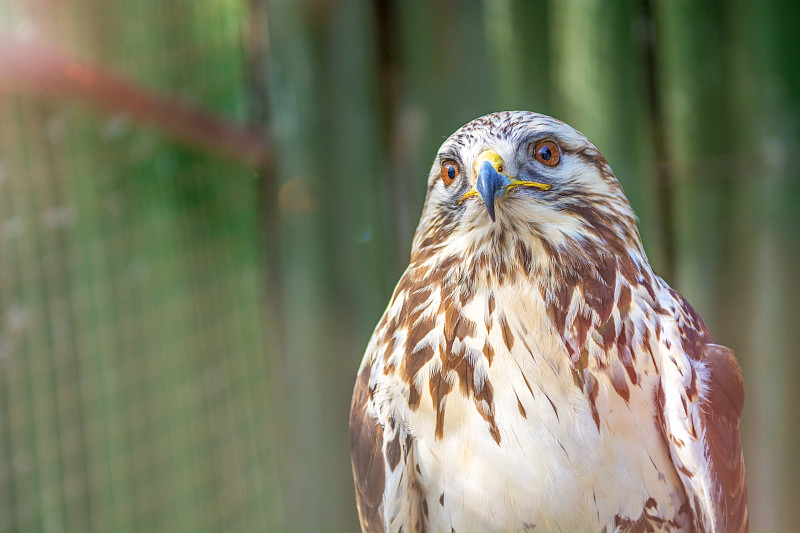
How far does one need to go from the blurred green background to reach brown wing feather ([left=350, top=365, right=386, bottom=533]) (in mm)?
226

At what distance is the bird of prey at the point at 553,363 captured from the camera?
61 centimetres

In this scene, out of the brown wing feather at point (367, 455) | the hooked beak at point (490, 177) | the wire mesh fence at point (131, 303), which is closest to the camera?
the hooked beak at point (490, 177)

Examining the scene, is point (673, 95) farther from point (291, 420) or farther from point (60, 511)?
point (60, 511)

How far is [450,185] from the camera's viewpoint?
621 mm

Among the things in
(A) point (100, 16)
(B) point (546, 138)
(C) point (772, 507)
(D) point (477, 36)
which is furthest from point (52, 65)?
(C) point (772, 507)

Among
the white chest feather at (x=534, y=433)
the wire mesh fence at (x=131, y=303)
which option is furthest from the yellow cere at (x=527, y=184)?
the wire mesh fence at (x=131, y=303)

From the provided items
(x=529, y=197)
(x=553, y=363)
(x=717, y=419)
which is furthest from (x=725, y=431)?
(x=529, y=197)

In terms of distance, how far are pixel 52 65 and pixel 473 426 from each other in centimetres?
85

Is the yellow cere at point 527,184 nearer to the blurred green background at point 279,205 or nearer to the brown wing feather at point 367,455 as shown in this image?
the blurred green background at point 279,205

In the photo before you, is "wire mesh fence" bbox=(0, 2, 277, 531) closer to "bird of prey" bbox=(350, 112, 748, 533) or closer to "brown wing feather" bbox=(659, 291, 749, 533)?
"bird of prey" bbox=(350, 112, 748, 533)

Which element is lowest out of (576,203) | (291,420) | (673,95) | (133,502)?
(133,502)

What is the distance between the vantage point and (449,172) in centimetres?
62

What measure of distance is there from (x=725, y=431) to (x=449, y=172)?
1.32 ft

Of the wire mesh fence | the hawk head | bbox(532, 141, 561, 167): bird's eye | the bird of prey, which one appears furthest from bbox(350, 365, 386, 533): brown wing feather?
the wire mesh fence
